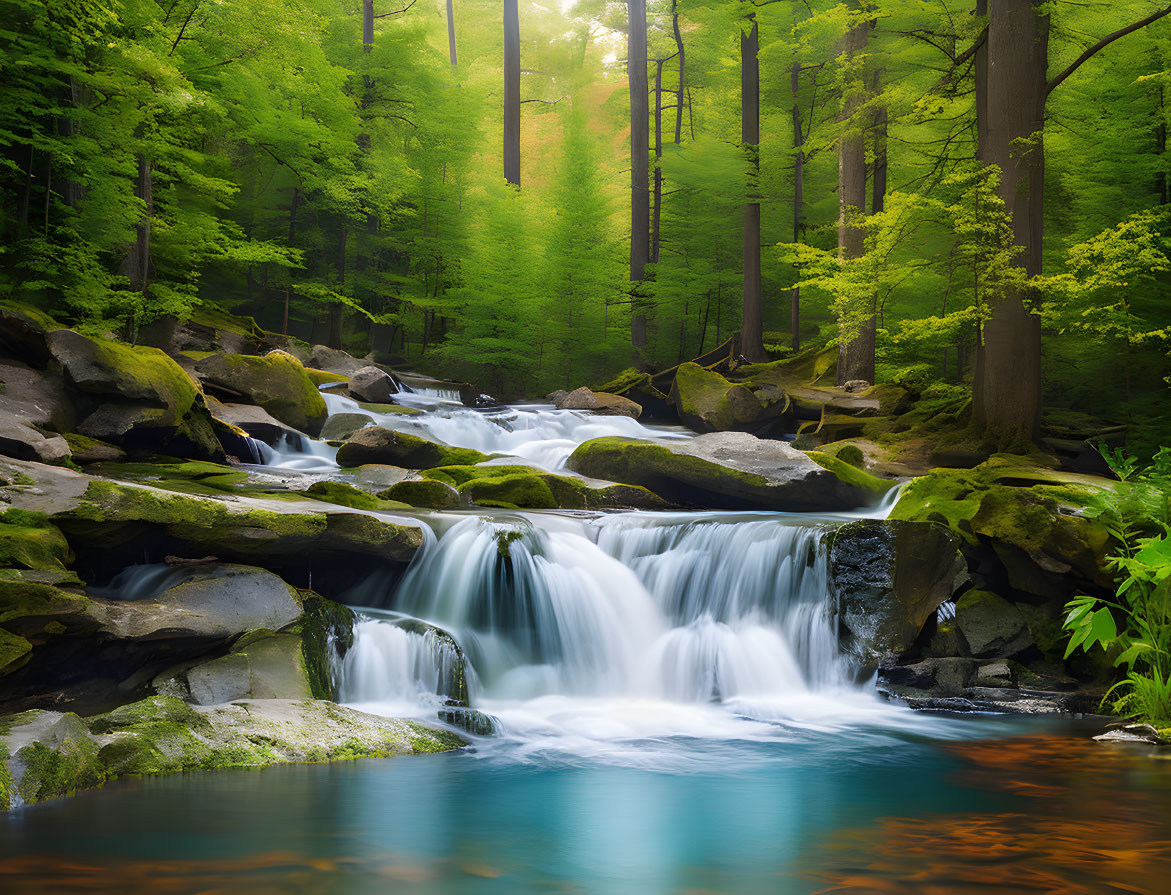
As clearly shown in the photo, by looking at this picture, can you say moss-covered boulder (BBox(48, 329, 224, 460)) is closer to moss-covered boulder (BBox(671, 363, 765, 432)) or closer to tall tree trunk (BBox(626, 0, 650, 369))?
moss-covered boulder (BBox(671, 363, 765, 432))

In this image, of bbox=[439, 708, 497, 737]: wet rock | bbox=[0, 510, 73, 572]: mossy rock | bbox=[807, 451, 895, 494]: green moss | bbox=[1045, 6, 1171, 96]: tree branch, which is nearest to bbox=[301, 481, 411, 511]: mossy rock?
bbox=[0, 510, 73, 572]: mossy rock

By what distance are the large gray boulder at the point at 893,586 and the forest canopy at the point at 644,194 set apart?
4.18m

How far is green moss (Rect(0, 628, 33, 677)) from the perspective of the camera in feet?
16.4

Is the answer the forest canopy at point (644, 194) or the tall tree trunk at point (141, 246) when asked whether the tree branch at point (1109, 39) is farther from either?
the tall tree trunk at point (141, 246)

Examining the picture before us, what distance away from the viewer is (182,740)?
4.80 m

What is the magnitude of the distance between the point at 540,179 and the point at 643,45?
1713cm

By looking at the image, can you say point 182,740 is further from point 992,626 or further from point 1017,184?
point 1017,184

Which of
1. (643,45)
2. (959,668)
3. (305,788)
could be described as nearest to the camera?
(305,788)

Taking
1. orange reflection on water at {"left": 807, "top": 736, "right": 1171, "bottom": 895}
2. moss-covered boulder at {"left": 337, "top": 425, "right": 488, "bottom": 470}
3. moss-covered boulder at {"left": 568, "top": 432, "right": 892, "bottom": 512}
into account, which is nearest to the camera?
orange reflection on water at {"left": 807, "top": 736, "right": 1171, "bottom": 895}

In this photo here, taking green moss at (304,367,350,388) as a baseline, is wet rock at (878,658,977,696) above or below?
below

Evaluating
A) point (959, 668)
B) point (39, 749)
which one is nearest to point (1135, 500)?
point (959, 668)

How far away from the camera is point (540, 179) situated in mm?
38562

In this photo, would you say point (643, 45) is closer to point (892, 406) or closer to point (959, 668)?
point (892, 406)

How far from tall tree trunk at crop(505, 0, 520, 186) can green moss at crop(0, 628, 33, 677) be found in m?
22.7
